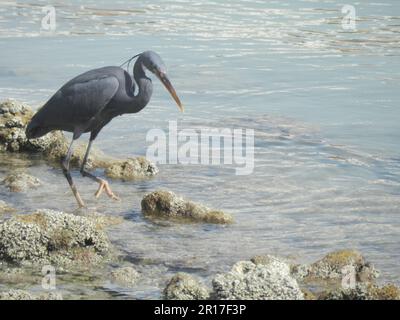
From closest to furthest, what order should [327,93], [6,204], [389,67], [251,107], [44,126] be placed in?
[6,204]
[44,126]
[251,107]
[327,93]
[389,67]

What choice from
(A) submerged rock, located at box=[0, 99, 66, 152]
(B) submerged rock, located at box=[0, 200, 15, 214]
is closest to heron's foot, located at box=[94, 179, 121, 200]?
(B) submerged rock, located at box=[0, 200, 15, 214]

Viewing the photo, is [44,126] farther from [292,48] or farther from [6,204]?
[292,48]

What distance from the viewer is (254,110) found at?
15.7m

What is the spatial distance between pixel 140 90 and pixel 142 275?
297cm

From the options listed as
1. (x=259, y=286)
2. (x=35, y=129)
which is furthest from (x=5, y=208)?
(x=259, y=286)

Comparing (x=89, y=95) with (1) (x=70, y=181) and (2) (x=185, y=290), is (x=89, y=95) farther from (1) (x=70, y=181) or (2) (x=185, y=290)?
(2) (x=185, y=290)

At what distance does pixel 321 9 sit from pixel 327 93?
8.68 m

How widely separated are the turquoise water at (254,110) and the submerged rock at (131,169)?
0.18 meters

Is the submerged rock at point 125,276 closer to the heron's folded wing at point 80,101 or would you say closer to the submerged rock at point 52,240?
the submerged rock at point 52,240

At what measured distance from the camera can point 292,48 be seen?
2114 cm

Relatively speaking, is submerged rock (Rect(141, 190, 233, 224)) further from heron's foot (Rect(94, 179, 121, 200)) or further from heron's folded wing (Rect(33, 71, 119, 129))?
heron's folded wing (Rect(33, 71, 119, 129))

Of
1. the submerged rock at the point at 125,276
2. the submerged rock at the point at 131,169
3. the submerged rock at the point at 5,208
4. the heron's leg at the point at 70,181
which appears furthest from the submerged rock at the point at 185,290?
the submerged rock at the point at 131,169

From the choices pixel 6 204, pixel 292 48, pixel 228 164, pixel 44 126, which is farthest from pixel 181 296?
pixel 292 48

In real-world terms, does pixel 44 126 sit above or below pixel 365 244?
above
